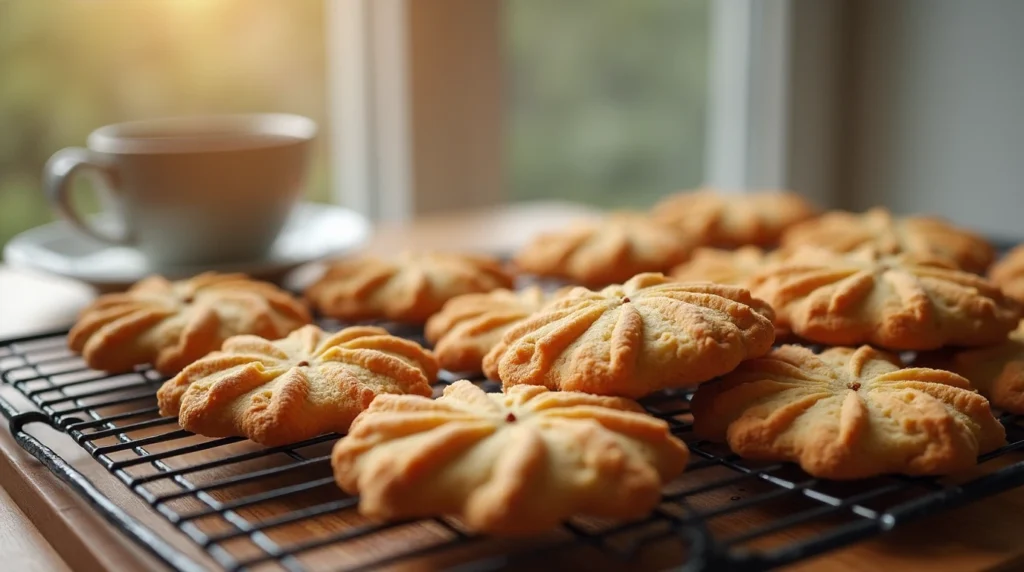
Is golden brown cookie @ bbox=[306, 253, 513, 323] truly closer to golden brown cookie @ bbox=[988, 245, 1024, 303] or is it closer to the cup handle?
the cup handle

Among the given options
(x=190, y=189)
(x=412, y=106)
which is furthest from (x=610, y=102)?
(x=190, y=189)

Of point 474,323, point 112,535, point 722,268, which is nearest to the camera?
point 112,535

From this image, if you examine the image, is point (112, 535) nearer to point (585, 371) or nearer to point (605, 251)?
point (585, 371)

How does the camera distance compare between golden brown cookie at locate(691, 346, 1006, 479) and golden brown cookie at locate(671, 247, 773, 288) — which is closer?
golden brown cookie at locate(691, 346, 1006, 479)

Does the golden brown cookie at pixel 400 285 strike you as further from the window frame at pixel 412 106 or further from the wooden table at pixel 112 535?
the window frame at pixel 412 106

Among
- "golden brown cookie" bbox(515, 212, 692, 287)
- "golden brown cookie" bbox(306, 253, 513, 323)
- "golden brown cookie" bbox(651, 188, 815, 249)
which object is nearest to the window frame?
"golden brown cookie" bbox(651, 188, 815, 249)
